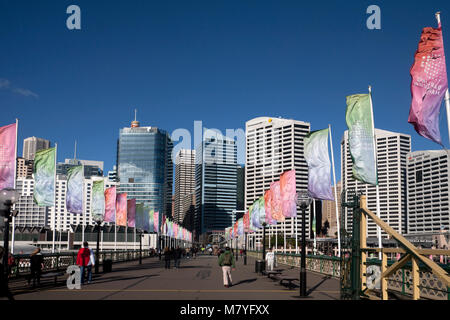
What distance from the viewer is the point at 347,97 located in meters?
26.5

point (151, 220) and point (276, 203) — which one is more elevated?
point (276, 203)

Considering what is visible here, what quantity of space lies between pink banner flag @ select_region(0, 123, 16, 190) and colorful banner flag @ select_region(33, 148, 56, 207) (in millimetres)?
5240

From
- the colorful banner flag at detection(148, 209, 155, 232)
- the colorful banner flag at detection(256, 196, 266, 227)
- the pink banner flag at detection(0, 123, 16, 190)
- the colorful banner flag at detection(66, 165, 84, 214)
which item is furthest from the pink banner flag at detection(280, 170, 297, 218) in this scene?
the colorful banner flag at detection(148, 209, 155, 232)

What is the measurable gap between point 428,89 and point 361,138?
8849mm

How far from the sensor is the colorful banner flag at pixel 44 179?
31.7 meters

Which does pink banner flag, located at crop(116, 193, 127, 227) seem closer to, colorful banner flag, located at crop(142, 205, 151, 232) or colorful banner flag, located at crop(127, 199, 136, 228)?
colorful banner flag, located at crop(127, 199, 136, 228)

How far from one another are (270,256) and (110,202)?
1704cm

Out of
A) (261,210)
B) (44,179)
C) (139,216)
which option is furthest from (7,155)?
(139,216)

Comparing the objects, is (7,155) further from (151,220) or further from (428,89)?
(151,220)

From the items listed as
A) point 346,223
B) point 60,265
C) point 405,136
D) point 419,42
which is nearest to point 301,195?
point 346,223

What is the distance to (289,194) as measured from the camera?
36500 millimetres

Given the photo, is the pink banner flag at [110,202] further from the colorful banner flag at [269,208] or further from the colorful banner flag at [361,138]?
the colorful banner flag at [361,138]
